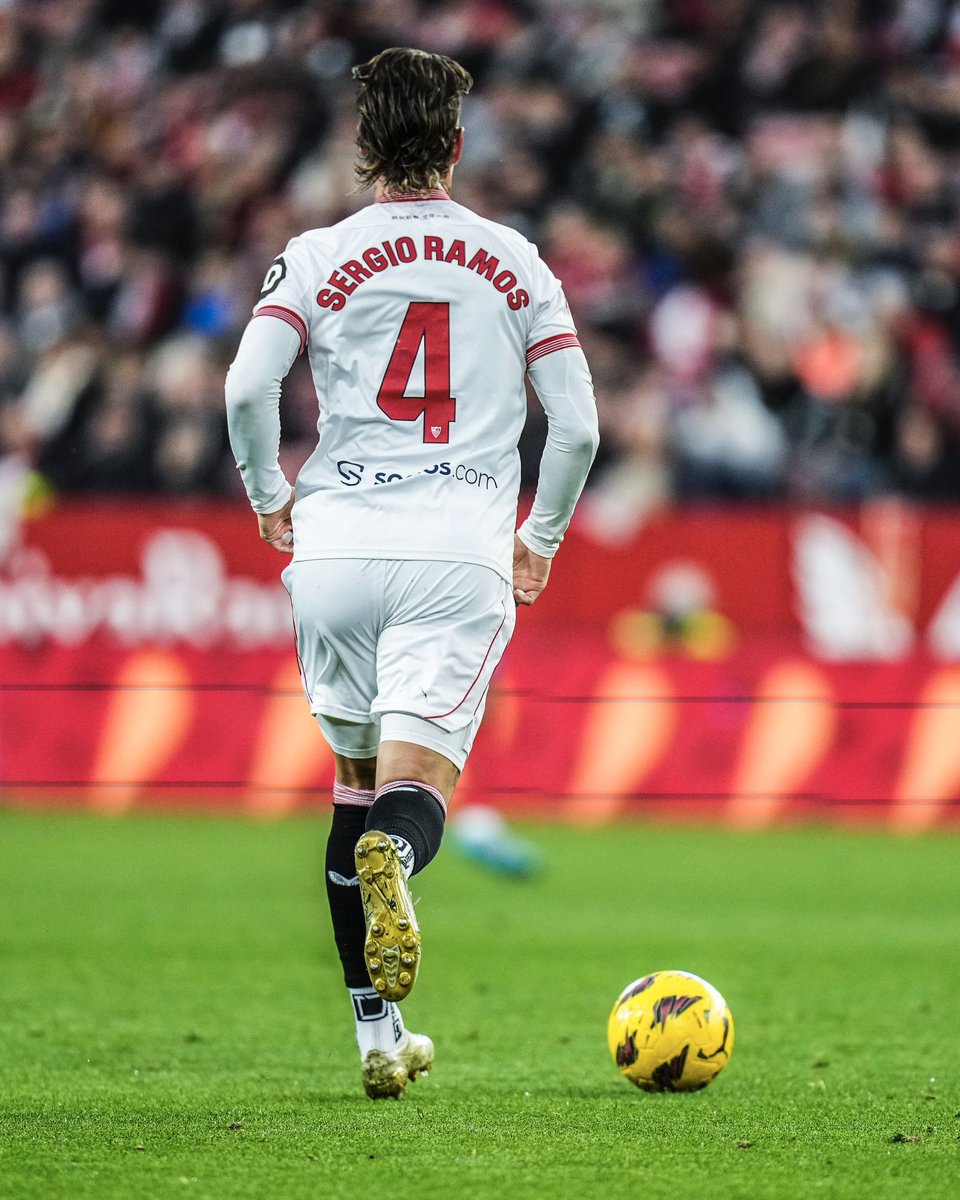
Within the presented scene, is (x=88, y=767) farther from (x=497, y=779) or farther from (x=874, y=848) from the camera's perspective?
(x=874, y=848)

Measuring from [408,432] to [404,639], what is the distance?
0.46 meters

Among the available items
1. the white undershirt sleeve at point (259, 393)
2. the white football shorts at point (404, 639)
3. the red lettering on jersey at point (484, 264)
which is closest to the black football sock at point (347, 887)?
the white football shorts at point (404, 639)

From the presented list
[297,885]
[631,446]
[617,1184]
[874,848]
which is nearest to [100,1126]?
[617,1184]

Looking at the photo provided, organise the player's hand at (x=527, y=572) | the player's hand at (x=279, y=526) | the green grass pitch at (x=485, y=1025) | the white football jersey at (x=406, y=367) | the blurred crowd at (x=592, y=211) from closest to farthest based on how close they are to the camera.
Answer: the green grass pitch at (x=485, y=1025) < the white football jersey at (x=406, y=367) < the player's hand at (x=279, y=526) < the player's hand at (x=527, y=572) < the blurred crowd at (x=592, y=211)

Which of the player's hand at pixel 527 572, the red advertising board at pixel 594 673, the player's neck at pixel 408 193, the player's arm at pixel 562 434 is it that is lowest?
the red advertising board at pixel 594 673

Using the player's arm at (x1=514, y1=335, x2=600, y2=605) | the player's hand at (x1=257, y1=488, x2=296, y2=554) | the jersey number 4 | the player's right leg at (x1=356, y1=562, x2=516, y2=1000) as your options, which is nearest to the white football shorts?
the player's right leg at (x1=356, y1=562, x2=516, y2=1000)

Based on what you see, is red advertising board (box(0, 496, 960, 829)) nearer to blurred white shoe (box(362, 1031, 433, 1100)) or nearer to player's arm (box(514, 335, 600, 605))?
blurred white shoe (box(362, 1031, 433, 1100))

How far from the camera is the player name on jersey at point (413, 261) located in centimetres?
472

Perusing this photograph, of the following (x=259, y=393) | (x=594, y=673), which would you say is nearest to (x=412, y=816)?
(x=259, y=393)

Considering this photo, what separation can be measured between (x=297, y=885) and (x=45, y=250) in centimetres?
820

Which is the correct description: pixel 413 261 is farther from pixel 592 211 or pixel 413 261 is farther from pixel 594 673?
pixel 592 211

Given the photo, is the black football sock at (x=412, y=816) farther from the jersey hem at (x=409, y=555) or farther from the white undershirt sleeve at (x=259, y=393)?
the white undershirt sleeve at (x=259, y=393)

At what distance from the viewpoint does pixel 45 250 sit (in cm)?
1711

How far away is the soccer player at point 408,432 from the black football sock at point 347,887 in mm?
207
